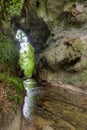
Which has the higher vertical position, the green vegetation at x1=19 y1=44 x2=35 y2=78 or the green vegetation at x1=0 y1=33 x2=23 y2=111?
the green vegetation at x1=19 y1=44 x2=35 y2=78

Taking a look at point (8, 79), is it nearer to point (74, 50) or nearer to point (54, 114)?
point (54, 114)

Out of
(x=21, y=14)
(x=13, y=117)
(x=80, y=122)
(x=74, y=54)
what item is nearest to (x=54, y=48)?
(x=74, y=54)

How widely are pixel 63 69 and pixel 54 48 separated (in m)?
2.07

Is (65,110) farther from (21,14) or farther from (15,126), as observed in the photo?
(21,14)

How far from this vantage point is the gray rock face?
1602 centimetres

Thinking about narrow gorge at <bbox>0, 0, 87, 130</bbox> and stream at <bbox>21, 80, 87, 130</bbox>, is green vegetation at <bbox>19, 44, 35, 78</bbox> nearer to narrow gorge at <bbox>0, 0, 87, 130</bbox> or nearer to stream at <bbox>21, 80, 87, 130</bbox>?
narrow gorge at <bbox>0, 0, 87, 130</bbox>

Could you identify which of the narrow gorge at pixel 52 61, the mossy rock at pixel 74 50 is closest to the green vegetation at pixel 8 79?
the narrow gorge at pixel 52 61

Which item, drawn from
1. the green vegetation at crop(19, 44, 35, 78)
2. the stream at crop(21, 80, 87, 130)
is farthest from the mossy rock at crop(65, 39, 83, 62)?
the green vegetation at crop(19, 44, 35, 78)

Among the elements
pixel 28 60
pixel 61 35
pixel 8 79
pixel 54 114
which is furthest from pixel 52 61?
pixel 28 60

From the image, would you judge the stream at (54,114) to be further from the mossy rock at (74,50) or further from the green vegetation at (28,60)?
the green vegetation at (28,60)

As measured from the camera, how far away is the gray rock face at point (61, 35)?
16016mm

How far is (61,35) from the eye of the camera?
1834 cm

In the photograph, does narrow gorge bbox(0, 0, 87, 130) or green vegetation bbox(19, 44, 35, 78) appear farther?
green vegetation bbox(19, 44, 35, 78)

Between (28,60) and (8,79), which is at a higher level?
(28,60)
